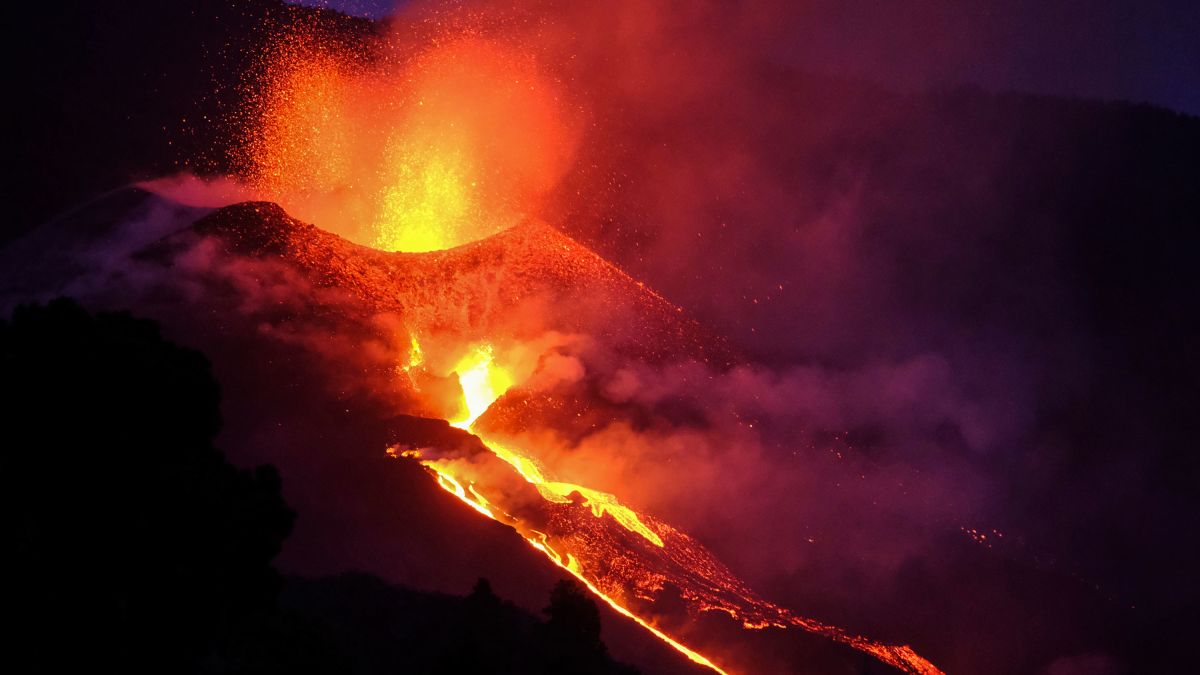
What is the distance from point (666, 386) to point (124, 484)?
19.0 m

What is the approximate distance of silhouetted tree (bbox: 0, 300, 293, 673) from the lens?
292 inches

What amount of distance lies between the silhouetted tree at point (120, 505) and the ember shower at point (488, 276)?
337 inches

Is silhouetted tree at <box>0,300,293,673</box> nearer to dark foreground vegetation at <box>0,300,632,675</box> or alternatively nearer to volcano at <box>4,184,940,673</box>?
dark foreground vegetation at <box>0,300,632,675</box>

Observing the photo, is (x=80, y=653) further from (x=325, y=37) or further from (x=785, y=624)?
(x=325, y=37)

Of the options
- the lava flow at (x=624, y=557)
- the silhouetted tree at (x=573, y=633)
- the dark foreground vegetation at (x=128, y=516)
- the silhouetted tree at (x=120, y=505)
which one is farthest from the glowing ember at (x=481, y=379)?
the silhouetted tree at (x=120, y=505)

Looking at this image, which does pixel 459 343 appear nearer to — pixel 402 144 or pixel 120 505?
pixel 402 144

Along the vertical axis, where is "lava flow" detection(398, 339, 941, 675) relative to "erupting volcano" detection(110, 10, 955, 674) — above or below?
below

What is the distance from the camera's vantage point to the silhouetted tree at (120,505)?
7.41 metres

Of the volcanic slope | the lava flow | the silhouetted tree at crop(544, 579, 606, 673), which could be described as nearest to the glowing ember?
the volcanic slope

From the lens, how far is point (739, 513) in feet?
77.8

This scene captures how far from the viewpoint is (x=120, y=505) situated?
799 centimetres

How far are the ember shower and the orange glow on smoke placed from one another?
51 mm

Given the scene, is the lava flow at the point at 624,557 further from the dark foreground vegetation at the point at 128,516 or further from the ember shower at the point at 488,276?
the dark foreground vegetation at the point at 128,516

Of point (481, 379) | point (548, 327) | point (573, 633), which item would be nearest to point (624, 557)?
point (573, 633)
